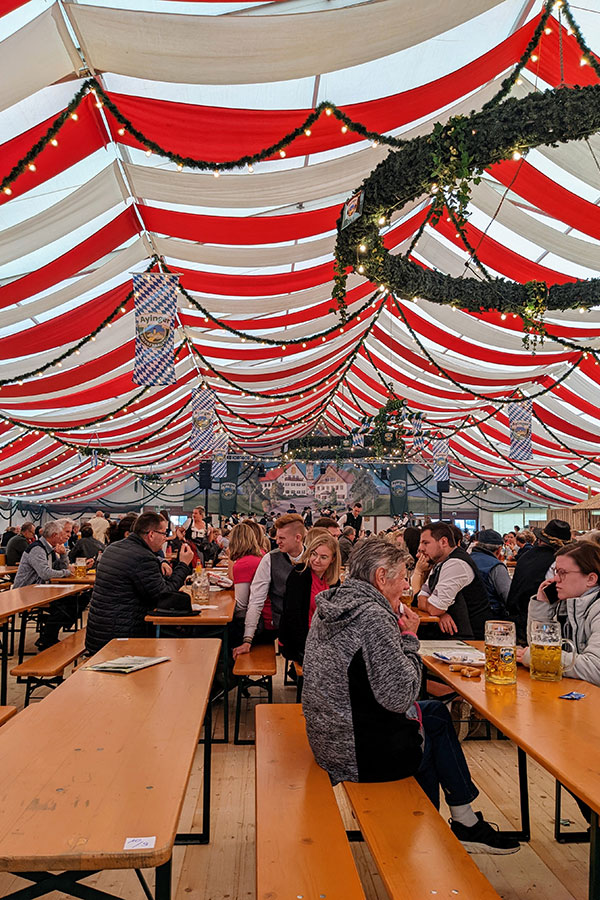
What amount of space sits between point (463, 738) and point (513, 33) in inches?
156

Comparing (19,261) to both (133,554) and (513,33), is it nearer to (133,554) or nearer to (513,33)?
A: (133,554)

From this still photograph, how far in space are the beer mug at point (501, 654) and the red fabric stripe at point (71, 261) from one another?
3565mm

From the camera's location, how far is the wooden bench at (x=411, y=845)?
1482 millimetres

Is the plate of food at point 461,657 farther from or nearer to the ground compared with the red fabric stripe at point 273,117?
nearer to the ground

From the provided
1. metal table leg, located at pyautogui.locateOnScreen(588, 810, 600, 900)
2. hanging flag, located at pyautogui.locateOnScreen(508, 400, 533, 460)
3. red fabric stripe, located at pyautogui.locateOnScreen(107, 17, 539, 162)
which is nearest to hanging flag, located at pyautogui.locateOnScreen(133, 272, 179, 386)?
red fabric stripe, located at pyautogui.locateOnScreen(107, 17, 539, 162)

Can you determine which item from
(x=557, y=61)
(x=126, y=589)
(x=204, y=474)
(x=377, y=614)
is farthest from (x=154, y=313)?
(x=204, y=474)

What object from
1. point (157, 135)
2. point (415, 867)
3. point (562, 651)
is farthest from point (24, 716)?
point (157, 135)

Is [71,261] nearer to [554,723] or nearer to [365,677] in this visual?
[365,677]

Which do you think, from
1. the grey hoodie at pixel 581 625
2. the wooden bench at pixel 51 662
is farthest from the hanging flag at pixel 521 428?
the grey hoodie at pixel 581 625

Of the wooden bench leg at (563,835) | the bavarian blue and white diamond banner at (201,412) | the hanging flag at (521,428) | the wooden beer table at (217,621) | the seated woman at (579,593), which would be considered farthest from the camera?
the bavarian blue and white diamond banner at (201,412)

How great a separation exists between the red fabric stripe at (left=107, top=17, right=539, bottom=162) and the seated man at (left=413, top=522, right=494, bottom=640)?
7.51 ft

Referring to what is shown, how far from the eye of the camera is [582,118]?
2.68m

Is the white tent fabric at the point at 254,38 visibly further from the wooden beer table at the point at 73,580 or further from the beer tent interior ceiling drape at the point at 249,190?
the wooden beer table at the point at 73,580

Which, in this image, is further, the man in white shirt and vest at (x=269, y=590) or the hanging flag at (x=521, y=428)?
the hanging flag at (x=521, y=428)
